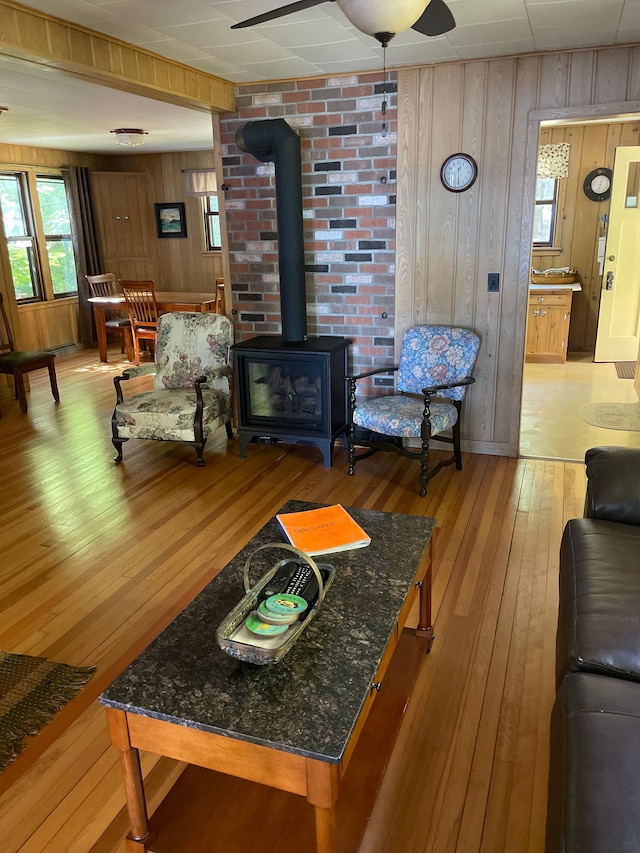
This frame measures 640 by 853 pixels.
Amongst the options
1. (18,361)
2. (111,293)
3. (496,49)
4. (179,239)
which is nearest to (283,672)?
(496,49)

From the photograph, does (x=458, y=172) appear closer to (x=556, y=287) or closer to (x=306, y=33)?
(x=306, y=33)

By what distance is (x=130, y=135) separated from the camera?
20.3 feet

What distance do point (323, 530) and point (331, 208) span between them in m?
2.68

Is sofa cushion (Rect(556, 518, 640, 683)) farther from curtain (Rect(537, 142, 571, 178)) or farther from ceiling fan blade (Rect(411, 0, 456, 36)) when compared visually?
curtain (Rect(537, 142, 571, 178))

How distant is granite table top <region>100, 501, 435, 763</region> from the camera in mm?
1319

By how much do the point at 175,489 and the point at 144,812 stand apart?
236 centimetres

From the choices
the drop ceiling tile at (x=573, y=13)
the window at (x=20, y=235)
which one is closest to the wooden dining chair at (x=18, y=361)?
the window at (x=20, y=235)

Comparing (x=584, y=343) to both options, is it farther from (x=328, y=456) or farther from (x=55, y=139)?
(x=55, y=139)

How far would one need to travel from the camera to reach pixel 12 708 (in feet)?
6.72

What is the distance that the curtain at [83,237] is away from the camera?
7820 mm

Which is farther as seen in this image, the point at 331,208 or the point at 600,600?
the point at 331,208

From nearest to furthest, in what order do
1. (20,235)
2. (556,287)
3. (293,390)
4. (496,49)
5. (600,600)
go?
(600,600), (496,49), (293,390), (556,287), (20,235)

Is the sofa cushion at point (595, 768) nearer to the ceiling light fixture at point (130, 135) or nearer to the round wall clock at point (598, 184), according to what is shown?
the ceiling light fixture at point (130, 135)

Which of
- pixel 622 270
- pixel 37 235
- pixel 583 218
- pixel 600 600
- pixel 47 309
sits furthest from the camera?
pixel 47 309
